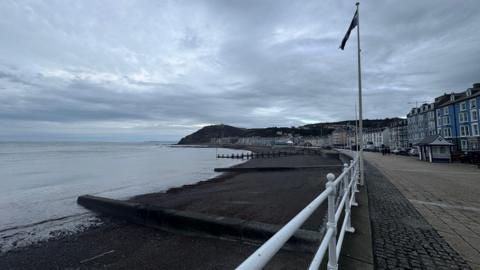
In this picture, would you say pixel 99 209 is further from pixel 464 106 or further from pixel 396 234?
pixel 464 106

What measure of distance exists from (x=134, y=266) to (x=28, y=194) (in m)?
16.2

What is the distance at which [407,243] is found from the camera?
425 centimetres

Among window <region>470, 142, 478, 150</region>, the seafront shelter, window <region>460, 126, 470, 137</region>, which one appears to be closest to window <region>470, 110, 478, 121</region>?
window <region>460, 126, 470, 137</region>

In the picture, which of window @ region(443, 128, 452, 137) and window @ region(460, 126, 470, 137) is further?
window @ region(443, 128, 452, 137)

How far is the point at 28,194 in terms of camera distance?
16.8 metres

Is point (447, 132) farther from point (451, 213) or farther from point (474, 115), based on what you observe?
point (451, 213)

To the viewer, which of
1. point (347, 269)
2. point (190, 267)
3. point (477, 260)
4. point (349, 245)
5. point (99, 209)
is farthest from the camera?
point (99, 209)

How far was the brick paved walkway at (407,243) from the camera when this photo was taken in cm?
356

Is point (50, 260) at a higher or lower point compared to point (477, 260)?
lower

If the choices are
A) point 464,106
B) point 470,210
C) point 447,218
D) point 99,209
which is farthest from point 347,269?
point 464,106

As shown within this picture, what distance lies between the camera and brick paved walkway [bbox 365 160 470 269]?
11.7 ft

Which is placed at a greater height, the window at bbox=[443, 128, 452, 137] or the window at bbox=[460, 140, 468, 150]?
the window at bbox=[443, 128, 452, 137]

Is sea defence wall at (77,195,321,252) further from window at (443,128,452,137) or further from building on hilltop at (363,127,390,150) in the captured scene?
building on hilltop at (363,127,390,150)

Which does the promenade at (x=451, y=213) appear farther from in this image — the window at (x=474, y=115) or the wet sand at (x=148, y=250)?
the window at (x=474, y=115)
